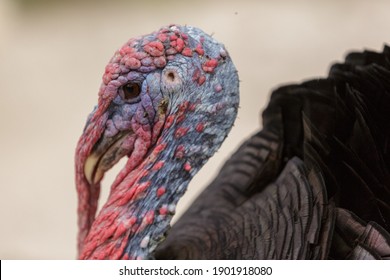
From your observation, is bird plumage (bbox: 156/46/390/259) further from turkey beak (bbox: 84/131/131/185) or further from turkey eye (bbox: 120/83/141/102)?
turkey eye (bbox: 120/83/141/102)

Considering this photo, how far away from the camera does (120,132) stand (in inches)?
49.7

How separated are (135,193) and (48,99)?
17.0 inches

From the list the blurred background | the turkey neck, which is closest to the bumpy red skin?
the turkey neck

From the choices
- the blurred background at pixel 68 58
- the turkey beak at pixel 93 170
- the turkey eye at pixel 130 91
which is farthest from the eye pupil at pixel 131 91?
the blurred background at pixel 68 58

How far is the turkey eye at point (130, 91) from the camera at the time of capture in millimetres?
1233

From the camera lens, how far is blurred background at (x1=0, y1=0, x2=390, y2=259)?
1517 mm

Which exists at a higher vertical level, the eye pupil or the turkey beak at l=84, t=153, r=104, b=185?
the eye pupil

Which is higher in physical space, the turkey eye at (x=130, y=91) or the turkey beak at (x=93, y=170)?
the turkey eye at (x=130, y=91)

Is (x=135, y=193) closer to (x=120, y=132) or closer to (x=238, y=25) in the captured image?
(x=120, y=132)

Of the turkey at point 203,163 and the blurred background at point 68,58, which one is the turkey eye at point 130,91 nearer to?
the turkey at point 203,163

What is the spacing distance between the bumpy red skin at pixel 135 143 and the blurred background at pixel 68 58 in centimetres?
24

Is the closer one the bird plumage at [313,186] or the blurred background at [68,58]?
the bird plumage at [313,186]

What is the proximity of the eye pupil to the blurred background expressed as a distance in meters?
0.27
